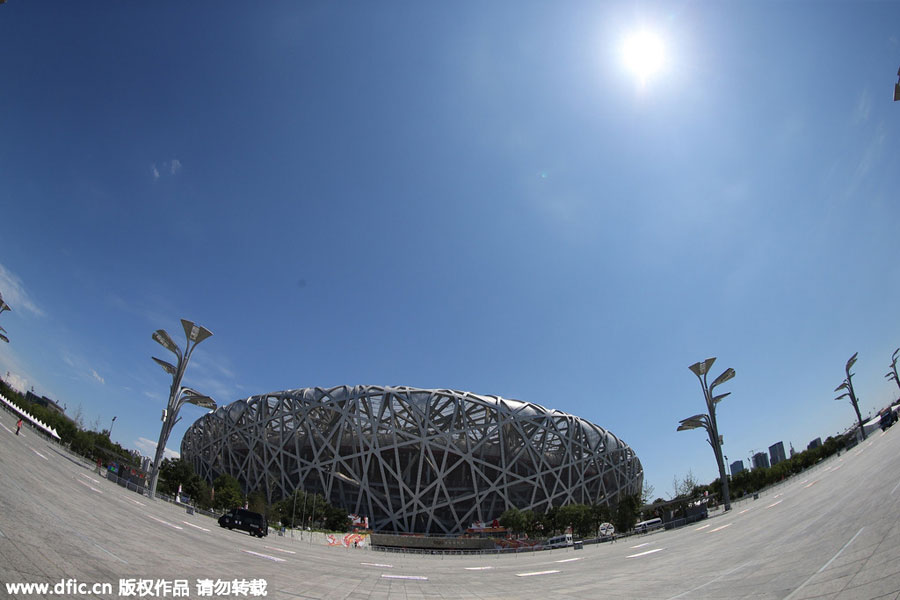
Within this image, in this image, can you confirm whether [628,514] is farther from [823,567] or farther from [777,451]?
[777,451]

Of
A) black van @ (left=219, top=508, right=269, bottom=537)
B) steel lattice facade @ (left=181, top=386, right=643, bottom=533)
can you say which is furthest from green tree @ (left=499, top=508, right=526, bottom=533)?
black van @ (left=219, top=508, right=269, bottom=537)

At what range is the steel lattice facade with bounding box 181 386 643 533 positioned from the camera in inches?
2061

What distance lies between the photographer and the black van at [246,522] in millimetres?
21891

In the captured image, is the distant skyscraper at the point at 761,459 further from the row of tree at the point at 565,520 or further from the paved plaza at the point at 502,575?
the paved plaza at the point at 502,575

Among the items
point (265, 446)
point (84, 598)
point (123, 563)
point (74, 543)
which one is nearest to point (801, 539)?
point (84, 598)

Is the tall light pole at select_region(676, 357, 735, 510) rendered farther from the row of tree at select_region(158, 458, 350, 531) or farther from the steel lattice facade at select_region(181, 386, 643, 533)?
the row of tree at select_region(158, 458, 350, 531)

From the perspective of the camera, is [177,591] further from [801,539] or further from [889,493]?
[889,493]

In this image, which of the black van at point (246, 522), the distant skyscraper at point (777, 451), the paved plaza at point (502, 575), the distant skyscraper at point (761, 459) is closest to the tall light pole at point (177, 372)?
the black van at point (246, 522)

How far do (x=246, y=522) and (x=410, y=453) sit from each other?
34.9 metres

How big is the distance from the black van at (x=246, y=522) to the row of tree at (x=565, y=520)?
1317 inches

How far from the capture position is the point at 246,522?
73.2ft

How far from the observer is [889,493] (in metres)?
8.81

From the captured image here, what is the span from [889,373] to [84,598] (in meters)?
74.7

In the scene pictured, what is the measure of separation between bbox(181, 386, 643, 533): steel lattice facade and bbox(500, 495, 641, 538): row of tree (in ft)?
22.2
